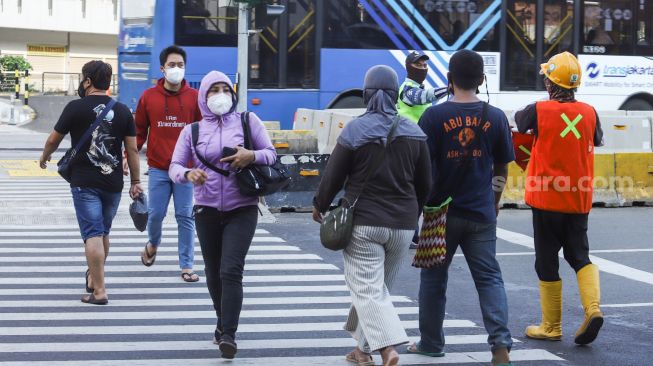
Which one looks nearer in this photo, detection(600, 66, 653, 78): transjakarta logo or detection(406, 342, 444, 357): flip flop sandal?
detection(406, 342, 444, 357): flip flop sandal

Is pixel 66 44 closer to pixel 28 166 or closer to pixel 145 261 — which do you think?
pixel 28 166

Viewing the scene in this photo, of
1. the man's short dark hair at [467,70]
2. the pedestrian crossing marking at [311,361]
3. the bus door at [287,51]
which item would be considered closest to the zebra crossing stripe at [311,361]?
the pedestrian crossing marking at [311,361]

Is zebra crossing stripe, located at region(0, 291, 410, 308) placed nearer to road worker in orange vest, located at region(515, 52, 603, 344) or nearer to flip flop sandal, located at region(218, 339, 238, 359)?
flip flop sandal, located at region(218, 339, 238, 359)

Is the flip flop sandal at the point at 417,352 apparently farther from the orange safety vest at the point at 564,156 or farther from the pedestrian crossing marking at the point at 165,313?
the orange safety vest at the point at 564,156

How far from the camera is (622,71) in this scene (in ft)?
80.3

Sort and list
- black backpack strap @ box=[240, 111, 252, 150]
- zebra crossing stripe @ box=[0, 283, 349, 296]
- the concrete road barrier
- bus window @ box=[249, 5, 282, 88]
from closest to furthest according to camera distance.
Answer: black backpack strap @ box=[240, 111, 252, 150] < zebra crossing stripe @ box=[0, 283, 349, 296] < the concrete road barrier < bus window @ box=[249, 5, 282, 88]

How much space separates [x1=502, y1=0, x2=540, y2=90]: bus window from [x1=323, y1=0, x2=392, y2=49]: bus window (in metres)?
2.43

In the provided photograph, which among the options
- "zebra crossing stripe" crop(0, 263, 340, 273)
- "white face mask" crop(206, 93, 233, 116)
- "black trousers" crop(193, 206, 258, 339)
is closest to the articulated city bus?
"zebra crossing stripe" crop(0, 263, 340, 273)

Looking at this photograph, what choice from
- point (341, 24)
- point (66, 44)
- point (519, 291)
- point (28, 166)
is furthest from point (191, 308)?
point (66, 44)

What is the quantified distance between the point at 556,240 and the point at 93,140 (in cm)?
342

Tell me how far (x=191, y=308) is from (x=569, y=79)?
126 inches

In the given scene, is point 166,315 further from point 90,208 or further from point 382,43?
point 382,43

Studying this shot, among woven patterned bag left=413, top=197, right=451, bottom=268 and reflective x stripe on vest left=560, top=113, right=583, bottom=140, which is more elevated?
reflective x stripe on vest left=560, top=113, right=583, bottom=140

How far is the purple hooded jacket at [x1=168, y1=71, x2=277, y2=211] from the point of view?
23.3 ft
